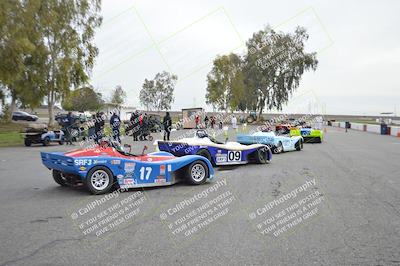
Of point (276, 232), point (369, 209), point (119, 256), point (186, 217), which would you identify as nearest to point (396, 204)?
point (369, 209)

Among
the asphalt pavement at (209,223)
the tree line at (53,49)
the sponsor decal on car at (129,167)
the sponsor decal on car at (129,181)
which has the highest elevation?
the tree line at (53,49)

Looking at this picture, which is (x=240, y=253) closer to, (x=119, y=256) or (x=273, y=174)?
(x=119, y=256)

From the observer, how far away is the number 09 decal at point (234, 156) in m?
12.2

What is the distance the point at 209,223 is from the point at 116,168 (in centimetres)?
272

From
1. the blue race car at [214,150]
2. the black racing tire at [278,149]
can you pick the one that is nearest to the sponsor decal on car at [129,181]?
the blue race car at [214,150]

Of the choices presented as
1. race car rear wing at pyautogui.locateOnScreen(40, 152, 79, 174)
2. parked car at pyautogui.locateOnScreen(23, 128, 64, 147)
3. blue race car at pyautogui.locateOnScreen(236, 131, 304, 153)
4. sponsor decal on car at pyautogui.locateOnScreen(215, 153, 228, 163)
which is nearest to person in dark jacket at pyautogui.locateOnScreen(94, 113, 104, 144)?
parked car at pyautogui.locateOnScreen(23, 128, 64, 147)

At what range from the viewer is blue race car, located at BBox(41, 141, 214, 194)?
7828mm

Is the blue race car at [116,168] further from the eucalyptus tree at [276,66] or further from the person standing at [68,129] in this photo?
the eucalyptus tree at [276,66]

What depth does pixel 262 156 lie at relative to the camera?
13.1 metres

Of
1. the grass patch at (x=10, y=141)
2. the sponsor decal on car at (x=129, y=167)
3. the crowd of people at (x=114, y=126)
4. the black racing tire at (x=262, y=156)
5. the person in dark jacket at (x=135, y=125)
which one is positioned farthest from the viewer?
the person in dark jacket at (x=135, y=125)

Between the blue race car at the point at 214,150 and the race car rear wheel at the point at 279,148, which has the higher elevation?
the blue race car at the point at 214,150

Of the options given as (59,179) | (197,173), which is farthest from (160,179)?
(59,179)

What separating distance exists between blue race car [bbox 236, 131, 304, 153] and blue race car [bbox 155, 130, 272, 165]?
231 centimetres

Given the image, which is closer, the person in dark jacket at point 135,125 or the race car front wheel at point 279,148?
the race car front wheel at point 279,148
